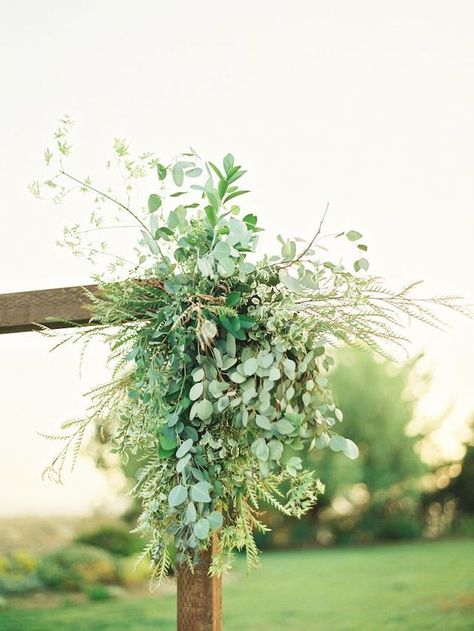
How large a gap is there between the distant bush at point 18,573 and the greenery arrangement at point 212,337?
2.76 meters

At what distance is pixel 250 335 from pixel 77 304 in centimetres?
34

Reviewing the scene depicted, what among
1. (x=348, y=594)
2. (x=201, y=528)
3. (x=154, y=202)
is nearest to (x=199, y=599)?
(x=201, y=528)

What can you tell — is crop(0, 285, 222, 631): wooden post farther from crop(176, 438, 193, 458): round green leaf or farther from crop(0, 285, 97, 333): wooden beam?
crop(176, 438, 193, 458): round green leaf

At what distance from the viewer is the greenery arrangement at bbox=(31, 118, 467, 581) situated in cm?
98

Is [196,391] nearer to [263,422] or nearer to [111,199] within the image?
[263,422]

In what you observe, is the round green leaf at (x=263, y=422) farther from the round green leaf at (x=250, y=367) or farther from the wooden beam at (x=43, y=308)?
the wooden beam at (x=43, y=308)

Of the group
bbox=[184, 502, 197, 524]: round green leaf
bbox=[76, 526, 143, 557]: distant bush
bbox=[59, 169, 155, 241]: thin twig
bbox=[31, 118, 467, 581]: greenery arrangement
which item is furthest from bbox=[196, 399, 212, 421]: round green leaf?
bbox=[76, 526, 143, 557]: distant bush

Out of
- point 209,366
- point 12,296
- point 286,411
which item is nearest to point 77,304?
point 12,296

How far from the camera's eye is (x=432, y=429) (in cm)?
428

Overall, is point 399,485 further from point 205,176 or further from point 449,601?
point 205,176

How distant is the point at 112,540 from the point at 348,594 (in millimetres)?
1253

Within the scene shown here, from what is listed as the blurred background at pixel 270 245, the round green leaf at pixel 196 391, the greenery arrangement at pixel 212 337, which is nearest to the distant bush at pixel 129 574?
the blurred background at pixel 270 245

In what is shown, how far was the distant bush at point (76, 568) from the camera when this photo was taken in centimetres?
357

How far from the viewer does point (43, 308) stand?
125 cm
